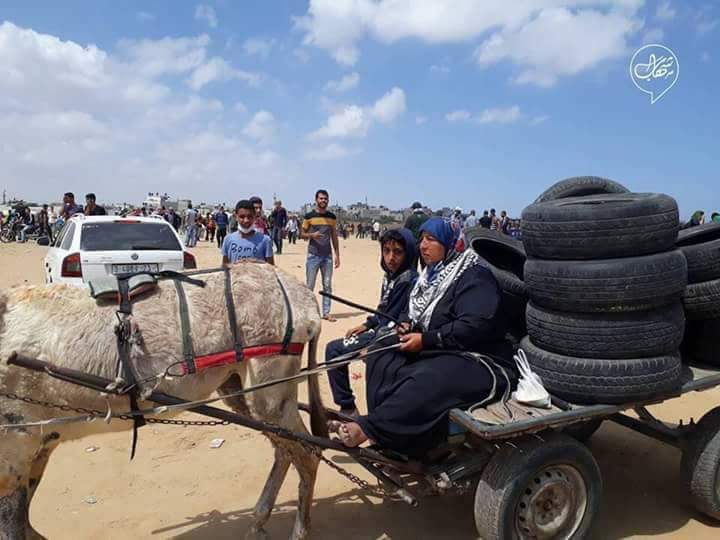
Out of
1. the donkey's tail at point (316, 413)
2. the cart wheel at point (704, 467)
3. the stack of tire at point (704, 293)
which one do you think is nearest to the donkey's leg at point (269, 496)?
the donkey's tail at point (316, 413)

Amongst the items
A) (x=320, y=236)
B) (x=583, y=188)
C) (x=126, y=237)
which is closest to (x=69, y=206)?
(x=126, y=237)

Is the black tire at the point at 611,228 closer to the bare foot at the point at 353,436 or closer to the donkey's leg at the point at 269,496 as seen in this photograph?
the bare foot at the point at 353,436

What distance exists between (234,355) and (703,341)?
3.24 m

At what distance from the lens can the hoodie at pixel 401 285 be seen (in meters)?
4.08

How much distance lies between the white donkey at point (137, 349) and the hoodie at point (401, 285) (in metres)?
0.93

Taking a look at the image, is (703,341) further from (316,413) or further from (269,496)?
(269,496)

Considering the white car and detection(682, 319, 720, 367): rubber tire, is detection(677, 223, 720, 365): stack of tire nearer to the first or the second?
detection(682, 319, 720, 367): rubber tire

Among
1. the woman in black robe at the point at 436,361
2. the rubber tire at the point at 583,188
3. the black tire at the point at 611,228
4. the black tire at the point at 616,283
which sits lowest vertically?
the woman in black robe at the point at 436,361

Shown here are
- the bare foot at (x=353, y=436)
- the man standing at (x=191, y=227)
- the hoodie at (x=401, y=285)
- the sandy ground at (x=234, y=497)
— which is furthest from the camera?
the man standing at (x=191, y=227)

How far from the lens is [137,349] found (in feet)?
9.16

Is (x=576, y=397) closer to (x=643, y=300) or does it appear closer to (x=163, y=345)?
(x=643, y=300)

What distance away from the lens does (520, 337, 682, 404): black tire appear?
295 cm

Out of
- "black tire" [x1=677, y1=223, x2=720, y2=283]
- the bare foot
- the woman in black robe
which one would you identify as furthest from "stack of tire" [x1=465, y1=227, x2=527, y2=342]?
the bare foot

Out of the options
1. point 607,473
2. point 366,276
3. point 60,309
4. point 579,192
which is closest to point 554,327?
point 579,192
